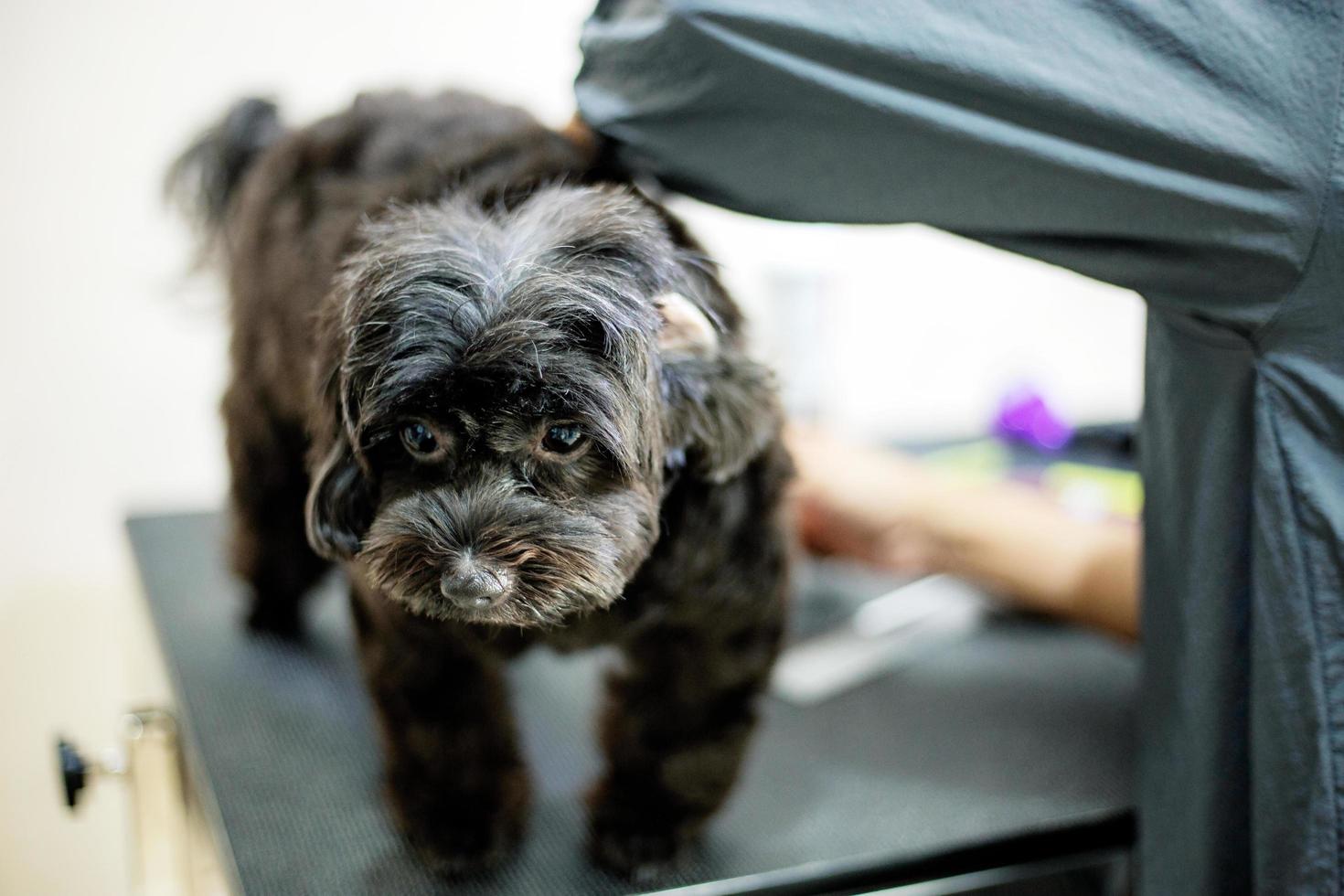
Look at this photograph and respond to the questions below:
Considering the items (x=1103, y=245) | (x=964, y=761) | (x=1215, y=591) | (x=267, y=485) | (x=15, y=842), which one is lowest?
(x=15, y=842)

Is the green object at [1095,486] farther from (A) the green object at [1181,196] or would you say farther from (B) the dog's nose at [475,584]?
(B) the dog's nose at [475,584]

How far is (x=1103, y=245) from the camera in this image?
83cm

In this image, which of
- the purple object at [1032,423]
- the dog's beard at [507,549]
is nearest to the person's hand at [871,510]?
the purple object at [1032,423]

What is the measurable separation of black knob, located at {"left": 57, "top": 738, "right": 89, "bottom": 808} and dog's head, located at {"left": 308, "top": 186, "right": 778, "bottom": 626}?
1.58ft

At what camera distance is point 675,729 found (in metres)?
0.92

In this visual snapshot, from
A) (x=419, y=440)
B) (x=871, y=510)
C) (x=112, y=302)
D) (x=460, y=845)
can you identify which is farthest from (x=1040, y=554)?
(x=112, y=302)

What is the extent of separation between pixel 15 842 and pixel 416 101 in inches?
62.3

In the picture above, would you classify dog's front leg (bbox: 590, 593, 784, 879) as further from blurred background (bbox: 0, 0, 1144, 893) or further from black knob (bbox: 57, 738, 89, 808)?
blurred background (bbox: 0, 0, 1144, 893)

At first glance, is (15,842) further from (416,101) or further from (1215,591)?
(1215,591)

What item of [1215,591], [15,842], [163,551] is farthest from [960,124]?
[15,842]

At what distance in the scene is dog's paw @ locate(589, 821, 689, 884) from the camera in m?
0.93

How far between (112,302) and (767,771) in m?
1.37

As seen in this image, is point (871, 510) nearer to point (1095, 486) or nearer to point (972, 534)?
point (972, 534)

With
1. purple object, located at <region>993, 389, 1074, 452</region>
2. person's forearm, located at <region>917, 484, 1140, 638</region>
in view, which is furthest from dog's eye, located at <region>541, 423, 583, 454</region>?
purple object, located at <region>993, 389, 1074, 452</region>
